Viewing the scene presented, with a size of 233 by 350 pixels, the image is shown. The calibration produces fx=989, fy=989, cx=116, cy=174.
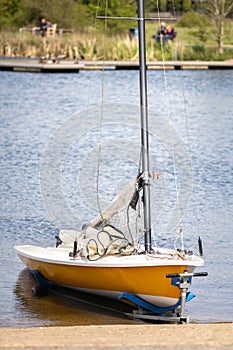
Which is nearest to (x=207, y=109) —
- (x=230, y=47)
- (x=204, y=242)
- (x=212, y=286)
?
(x=230, y=47)

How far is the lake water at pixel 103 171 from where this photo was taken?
44.9 feet

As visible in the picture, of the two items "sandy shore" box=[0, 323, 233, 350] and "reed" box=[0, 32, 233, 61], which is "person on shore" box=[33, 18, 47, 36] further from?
"sandy shore" box=[0, 323, 233, 350]

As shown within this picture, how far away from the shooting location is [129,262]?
466 inches

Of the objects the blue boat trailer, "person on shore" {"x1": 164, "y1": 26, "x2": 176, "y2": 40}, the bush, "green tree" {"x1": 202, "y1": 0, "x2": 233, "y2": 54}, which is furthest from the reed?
the blue boat trailer

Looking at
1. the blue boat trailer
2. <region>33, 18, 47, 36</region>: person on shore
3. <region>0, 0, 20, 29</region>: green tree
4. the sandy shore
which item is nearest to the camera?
the sandy shore

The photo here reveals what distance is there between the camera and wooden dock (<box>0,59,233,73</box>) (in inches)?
1978

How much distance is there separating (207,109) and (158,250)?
27.6m

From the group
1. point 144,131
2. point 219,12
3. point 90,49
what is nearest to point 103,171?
point 144,131

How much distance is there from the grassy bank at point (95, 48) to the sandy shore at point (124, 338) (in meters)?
42.9

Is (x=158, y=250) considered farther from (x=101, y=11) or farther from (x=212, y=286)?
(x=101, y=11)

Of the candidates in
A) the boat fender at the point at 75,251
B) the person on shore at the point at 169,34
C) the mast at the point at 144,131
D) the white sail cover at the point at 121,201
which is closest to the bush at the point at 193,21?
the person on shore at the point at 169,34

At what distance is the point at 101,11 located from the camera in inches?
2630

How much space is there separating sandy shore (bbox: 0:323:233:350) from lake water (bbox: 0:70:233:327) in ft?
7.29

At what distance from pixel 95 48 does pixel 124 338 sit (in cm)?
4666
